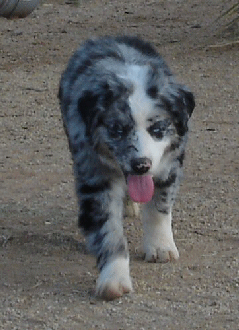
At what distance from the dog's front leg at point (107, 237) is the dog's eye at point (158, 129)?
0.39 m

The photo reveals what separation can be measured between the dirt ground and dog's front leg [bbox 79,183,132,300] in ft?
0.30

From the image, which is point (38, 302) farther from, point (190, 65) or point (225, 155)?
point (190, 65)

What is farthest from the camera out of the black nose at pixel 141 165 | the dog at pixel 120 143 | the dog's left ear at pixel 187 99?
the dog's left ear at pixel 187 99

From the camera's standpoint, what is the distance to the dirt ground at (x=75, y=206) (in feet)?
18.2

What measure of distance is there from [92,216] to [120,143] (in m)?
0.46

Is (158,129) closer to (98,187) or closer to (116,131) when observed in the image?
(116,131)

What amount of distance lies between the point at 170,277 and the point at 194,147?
2756mm

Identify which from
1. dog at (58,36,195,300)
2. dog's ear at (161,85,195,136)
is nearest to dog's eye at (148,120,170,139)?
dog at (58,36,195,300)

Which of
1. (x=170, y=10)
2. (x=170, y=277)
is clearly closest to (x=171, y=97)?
(x=170, y=277)

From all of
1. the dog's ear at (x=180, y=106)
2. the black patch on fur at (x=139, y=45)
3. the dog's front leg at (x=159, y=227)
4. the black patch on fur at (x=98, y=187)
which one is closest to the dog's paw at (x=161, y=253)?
the dog's front leg at (x=159, y=227)

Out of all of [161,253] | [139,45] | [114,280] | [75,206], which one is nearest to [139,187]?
[114,280]

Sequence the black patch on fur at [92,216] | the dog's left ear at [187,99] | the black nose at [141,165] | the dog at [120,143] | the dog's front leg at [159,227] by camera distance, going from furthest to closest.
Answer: the dog's front leg at [159,227]
the dog's left ear at [187,99]
the black patch on fur at [92,216]
the dog at [120,143]
the black nose at [141,165]

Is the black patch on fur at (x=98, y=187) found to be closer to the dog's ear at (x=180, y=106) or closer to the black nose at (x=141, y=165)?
the black nose at (x=141, y=165)

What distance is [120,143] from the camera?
5621 millimetres
